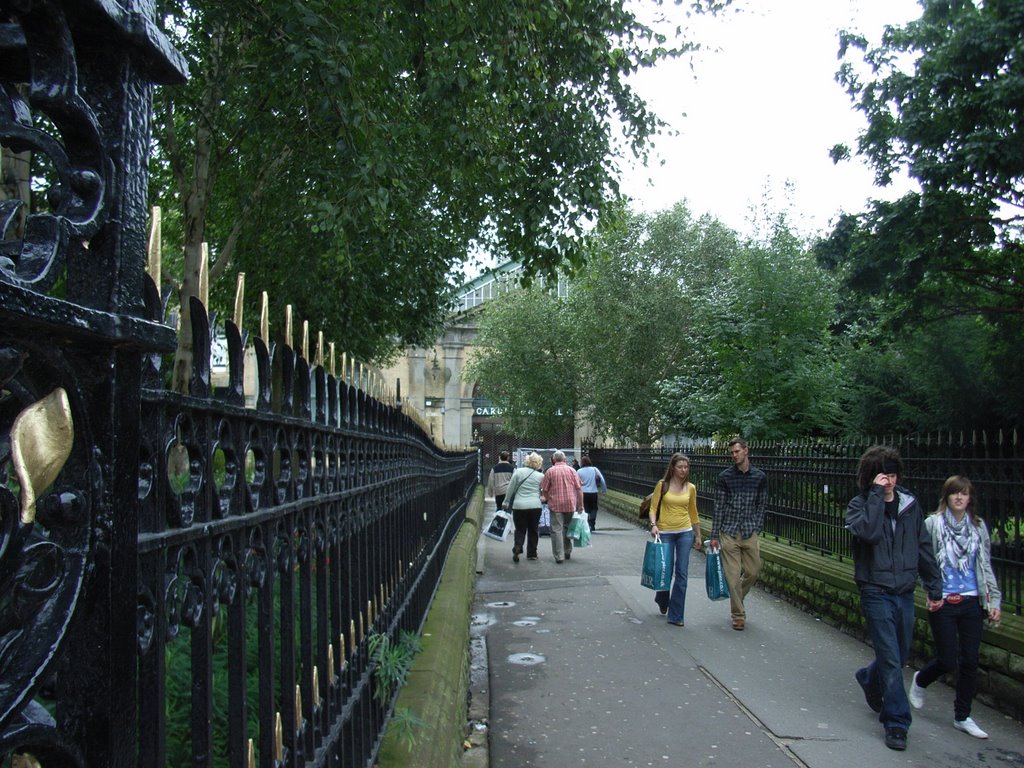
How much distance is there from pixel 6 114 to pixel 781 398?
2130 cm

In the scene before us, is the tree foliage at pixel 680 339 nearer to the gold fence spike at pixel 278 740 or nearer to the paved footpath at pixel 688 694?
the paved footpath at pixel 688 694

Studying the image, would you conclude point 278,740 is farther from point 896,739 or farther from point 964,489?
point 964,489

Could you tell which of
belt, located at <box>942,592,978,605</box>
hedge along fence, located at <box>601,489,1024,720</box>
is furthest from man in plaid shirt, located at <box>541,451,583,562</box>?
belt, located at <box>942,592,978,605</box>

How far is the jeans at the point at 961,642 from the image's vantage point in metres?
6.00

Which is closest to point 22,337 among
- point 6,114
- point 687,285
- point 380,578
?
point 6,114

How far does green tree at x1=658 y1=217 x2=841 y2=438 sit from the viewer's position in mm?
20516

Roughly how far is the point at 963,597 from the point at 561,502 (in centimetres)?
824

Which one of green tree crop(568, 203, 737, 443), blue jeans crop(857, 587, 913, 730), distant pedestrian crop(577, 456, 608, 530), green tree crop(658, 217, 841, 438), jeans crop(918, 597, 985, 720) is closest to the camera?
blue jeans crop(857, 587, 913, 730)

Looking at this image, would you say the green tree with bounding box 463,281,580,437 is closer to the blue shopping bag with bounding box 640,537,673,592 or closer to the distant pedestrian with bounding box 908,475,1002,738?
the blue shopping bag with bounding box 640,537,673,592

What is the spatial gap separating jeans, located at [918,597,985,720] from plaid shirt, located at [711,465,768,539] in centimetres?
309

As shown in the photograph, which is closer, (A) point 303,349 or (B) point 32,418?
(B) point 32,418

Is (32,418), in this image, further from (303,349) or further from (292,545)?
(303,349)

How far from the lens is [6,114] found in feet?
3.06

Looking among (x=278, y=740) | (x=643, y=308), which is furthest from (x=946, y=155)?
(x=643, y=308)
